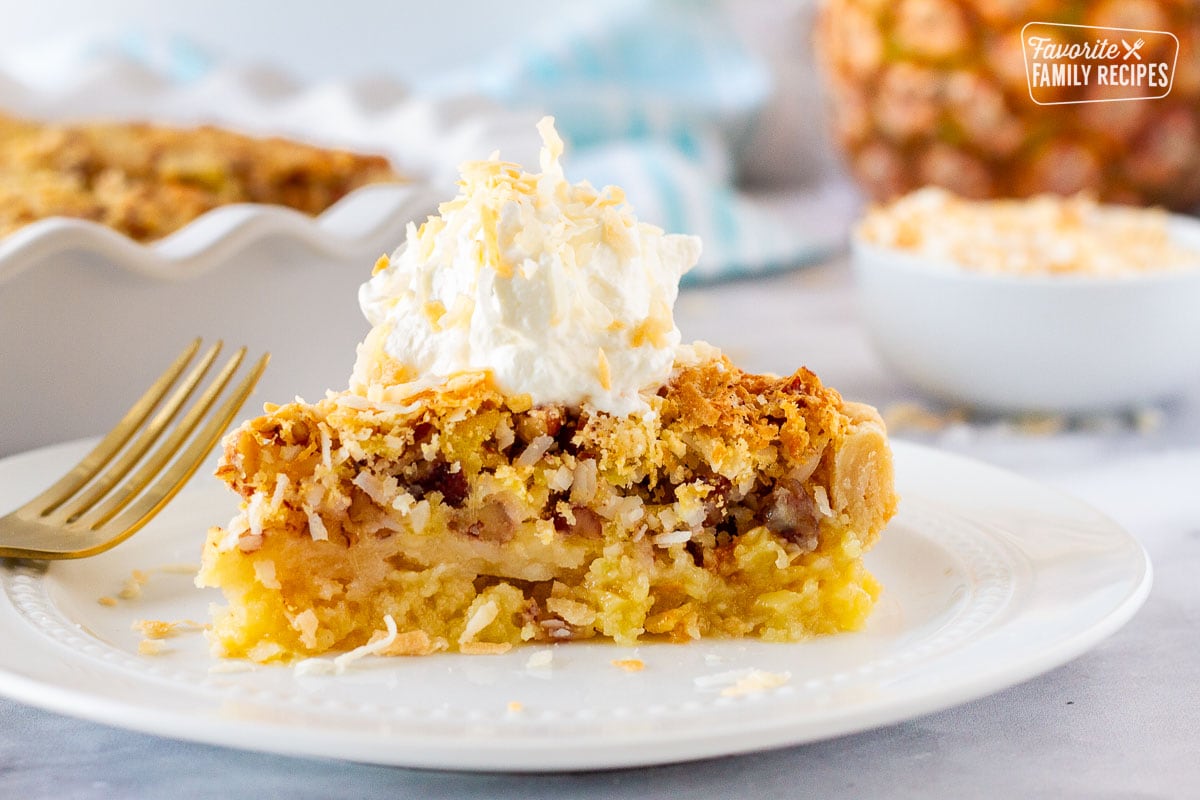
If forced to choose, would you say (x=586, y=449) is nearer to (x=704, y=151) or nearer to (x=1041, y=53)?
(x=1041, y=53)

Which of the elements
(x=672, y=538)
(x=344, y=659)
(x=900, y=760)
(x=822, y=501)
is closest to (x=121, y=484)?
(x=344, y=659)

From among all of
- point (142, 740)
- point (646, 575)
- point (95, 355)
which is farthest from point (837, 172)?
point (142, 740)

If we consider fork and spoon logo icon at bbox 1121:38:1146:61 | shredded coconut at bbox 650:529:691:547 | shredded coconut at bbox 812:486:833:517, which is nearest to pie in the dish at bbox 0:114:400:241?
shredded coconut at bbox 650:529:691:547

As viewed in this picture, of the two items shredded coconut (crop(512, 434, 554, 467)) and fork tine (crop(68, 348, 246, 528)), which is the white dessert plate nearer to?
fork tine (crop(68, 348, 246, 528))

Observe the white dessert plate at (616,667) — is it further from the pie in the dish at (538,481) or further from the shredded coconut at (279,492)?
the shredded coconut at (279,492)

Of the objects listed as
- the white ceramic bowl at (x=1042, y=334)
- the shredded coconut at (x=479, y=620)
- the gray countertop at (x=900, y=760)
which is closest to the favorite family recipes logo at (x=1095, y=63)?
the white ceramic bowl at (x=1042, y=334)

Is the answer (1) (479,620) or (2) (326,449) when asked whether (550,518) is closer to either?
(1) (479,620)

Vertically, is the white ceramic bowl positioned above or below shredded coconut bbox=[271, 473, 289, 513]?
below
